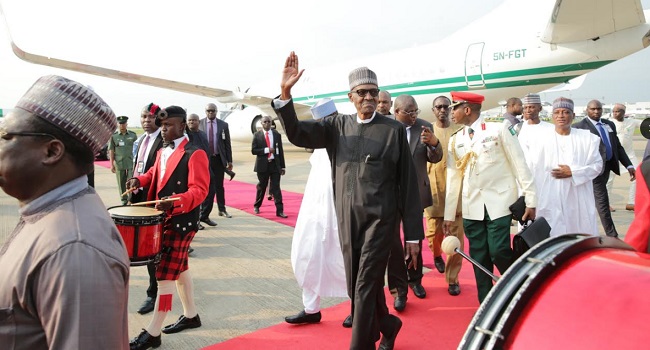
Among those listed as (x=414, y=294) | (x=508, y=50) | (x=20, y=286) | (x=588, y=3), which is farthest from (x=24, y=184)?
(x=508, y=50)

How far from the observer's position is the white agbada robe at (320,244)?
3.62 meters

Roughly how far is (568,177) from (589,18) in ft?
23.3

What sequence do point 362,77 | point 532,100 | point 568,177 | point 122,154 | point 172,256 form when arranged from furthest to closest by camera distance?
point 122,154 → point 532,100 → point 568,177 → point 172,256 → point 362,77

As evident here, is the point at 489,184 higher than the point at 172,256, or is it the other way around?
the point at 489,184

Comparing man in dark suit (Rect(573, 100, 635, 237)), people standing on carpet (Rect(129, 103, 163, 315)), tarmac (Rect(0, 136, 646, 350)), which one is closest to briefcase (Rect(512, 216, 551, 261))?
tarmac (Rect(0, 136, 646, 350))

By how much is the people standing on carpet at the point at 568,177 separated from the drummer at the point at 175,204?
3.24 meters

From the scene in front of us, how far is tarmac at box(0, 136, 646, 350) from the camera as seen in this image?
3527 millimetres

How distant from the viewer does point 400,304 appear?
3811mm

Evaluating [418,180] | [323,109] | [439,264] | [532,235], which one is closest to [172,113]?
[323,109]

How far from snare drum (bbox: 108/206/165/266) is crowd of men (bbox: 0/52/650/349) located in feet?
0.54

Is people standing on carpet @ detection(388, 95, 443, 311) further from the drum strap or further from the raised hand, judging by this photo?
the drum strap

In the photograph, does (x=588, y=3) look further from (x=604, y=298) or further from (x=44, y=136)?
(x=44, y=136)

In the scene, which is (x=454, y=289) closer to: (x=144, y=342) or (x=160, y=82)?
(x=144, y=342)

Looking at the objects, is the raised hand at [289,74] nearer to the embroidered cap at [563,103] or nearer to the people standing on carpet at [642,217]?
the people standing on carpet at [642,217]
